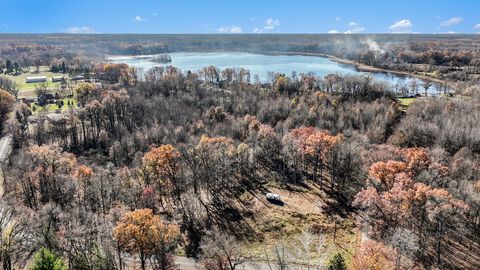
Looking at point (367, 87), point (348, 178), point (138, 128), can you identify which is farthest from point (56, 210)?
point (367, 87)

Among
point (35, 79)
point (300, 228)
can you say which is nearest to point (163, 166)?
point (300, 228)

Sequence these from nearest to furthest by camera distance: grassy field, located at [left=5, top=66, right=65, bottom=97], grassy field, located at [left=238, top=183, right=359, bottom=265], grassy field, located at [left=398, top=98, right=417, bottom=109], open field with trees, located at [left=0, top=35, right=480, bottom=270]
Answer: open field with trees, located at [left=0, top=35, right=480, bottom=270], grassy field, located at [left=238, top=183, right=359, bottom=265], grassy field, located at [left=398, top=98, right=417, bottom=109], grassy field, located at [left=5, top=66, right=65, bottom=97]

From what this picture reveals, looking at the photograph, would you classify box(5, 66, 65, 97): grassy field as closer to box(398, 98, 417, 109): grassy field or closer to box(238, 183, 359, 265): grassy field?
box(238, 183, 359, 265): grassy field

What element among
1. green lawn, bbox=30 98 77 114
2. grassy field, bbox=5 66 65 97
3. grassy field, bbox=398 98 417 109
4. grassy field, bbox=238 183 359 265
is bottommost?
grassy field, bbox=238 183 359 265

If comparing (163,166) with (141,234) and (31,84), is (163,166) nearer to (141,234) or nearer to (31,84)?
(141,234)

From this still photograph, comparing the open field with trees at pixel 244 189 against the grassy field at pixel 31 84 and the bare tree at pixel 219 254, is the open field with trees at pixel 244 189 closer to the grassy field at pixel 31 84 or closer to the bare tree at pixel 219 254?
the bare tree at pixel 219 254

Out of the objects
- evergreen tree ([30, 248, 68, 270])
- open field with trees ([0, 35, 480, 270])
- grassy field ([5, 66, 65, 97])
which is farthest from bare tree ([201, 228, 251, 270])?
grassy field ([5, 66, 65, 97])

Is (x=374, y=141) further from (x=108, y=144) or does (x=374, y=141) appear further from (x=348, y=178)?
(x=108, y=144)

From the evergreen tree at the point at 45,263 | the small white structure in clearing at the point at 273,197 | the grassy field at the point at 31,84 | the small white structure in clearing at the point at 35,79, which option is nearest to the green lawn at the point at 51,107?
the grassy field at the point at 31,84

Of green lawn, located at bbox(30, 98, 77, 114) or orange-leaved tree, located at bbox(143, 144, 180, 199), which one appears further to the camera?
green lawn, located at bbox(30, 98, 77, 114)
